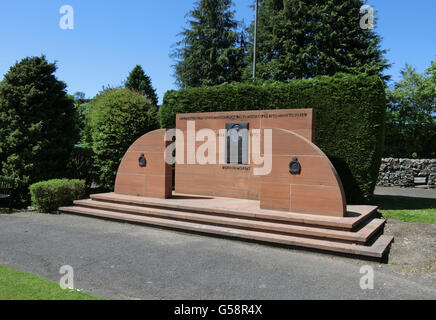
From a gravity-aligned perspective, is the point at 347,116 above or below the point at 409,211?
above

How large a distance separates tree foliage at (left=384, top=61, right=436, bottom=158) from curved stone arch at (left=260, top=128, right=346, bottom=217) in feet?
58.7

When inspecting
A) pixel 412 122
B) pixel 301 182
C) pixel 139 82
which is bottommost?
pixel 301 182

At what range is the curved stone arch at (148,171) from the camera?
10188 mm

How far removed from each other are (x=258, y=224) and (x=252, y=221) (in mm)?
332

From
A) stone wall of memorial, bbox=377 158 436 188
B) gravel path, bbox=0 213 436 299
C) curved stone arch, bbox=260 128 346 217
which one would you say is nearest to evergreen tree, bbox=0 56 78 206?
gravel path, bbox=0 213 436 299

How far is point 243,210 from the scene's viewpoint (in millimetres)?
8211

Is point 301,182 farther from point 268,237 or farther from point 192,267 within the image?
point 192,267

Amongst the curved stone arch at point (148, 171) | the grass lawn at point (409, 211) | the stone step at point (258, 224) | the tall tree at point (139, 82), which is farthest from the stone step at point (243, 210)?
the tall tree at point (139, 82)

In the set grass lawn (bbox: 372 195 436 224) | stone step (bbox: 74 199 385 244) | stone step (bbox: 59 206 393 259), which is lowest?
stone step (bbox: 59 206 393 259)

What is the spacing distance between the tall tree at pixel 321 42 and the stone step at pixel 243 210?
663 inches

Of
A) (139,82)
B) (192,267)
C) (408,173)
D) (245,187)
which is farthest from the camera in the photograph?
(139,82)

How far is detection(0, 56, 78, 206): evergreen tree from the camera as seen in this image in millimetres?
11344

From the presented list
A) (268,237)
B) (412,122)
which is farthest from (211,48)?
(268,237)

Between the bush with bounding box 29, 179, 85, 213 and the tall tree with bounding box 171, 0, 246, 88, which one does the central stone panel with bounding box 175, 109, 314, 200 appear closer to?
the bush with bounding box 29, 179, 85, 213
